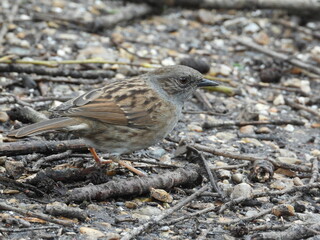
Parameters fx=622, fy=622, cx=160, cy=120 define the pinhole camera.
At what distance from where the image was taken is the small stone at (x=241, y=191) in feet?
15.4

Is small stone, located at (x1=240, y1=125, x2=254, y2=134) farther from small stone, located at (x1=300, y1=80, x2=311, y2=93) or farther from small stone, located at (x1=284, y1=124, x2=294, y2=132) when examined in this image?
small stone, located at (x1=300, y1=80, x2=311, y2=93)

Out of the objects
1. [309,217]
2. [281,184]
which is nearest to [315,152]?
[281,184]

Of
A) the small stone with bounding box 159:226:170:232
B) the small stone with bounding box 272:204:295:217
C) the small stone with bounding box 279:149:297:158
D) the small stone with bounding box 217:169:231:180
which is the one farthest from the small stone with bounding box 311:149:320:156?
the small stone with bounding box 159:226:170:232

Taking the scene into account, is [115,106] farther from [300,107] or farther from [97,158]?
[300,107]

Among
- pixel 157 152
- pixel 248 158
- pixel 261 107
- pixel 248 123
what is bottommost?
pixel 261 107

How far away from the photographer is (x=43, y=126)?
4.59 metres

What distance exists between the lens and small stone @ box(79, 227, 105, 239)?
152 inches

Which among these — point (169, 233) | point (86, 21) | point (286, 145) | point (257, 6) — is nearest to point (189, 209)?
point (169, 233)

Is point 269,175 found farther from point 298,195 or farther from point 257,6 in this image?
point 257,6

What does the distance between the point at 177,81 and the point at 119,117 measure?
79 centimetres

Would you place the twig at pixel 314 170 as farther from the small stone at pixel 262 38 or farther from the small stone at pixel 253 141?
the small stone at pixel 262 38

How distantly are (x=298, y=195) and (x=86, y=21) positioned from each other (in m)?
4.69

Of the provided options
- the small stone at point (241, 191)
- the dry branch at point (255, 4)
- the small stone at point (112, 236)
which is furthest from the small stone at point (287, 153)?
the dry branch at point (255, 4)

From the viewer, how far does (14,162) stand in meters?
4.68
